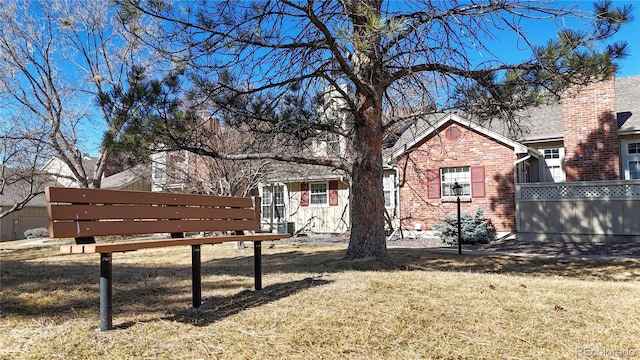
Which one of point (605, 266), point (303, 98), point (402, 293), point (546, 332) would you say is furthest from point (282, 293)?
point (605, 266)

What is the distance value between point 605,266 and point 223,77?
857 centimetres

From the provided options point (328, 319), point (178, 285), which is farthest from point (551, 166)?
point (328, 319)

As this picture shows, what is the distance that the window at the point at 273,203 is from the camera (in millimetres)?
20453

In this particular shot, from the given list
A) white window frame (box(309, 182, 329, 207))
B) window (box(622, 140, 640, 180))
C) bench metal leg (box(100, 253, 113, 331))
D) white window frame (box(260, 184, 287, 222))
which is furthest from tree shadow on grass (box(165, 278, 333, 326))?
white window frame (box(260, 184, 287, 222))

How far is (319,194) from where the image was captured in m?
19.2

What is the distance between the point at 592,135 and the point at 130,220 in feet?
49.1

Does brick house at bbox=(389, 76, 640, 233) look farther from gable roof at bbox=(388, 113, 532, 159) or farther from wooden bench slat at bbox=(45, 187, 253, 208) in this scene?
wooden bench slat at bbox=(45, 187, 253, 208)

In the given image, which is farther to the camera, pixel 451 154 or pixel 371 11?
pixel 451 154

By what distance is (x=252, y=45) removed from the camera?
7098 millimetres

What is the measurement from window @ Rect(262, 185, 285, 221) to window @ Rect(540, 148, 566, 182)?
35.3ft

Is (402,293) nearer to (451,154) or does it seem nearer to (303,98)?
(303,98)

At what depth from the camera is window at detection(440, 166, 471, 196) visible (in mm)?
15375

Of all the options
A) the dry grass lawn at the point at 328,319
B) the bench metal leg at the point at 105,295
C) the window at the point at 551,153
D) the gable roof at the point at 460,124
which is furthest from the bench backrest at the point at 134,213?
the window at the point at 551,153

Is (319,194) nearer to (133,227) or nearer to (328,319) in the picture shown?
(133,227)
